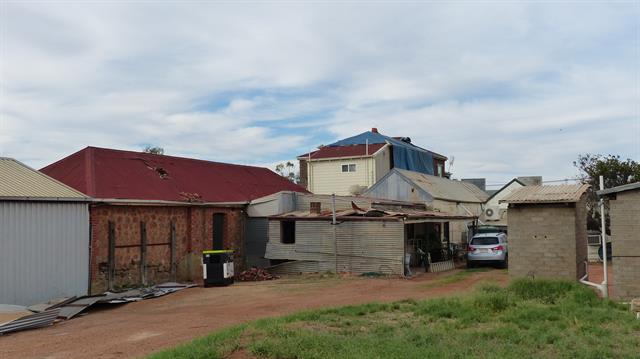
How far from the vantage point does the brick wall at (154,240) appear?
61.4 feet

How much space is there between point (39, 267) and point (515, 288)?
506 inches

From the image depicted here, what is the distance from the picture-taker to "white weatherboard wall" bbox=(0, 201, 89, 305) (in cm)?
1568

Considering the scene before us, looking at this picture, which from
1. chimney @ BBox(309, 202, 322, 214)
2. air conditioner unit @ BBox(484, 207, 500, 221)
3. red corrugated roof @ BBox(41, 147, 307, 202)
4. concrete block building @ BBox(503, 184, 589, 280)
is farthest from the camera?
air conditioner unit @ BBox(484, 207, 500, 221)

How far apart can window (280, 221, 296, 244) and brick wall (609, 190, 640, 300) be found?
12750 millimetres

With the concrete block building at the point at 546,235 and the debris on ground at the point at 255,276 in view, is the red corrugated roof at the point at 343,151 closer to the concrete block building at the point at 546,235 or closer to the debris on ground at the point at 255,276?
the debris on ground at the point at 255,276

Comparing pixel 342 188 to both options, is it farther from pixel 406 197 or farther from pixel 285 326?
pixel 285 326

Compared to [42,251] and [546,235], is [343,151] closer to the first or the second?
[546,235]

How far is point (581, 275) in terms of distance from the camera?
16188 mm

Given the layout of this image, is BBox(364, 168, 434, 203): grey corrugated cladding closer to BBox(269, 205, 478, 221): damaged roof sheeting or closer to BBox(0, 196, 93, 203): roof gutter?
BBox(269, 205, 478, 221): damaged roof sheeting

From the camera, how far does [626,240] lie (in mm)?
13891

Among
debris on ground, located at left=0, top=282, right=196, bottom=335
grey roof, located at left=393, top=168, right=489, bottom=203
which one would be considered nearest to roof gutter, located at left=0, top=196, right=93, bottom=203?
debris on ground, located at left=0, top=282, right=196, bottom=335

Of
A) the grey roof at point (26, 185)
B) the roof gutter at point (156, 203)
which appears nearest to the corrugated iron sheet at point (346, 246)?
the roof gutter at point (156, 203)

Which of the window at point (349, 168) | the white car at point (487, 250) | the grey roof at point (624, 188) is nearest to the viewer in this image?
the grey roof at point (624, 188)

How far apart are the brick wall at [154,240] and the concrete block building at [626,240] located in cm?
1442
